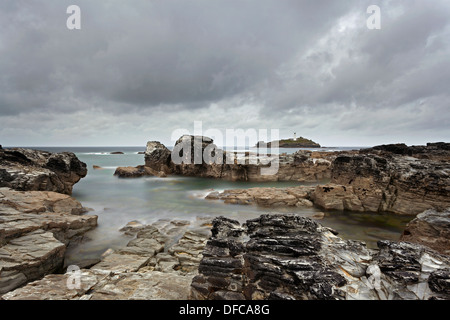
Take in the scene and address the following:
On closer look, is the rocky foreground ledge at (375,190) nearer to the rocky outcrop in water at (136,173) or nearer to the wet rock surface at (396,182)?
the wet rock surface at (396,182)

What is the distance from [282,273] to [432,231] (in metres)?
7.71

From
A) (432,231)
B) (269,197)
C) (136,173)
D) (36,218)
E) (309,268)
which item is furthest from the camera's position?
(136,173)

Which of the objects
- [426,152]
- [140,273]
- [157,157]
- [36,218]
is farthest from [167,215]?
[426,152]

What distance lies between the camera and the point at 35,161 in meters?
16.2

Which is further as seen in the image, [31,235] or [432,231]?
[432,231]

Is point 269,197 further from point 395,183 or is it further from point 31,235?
point 31,235

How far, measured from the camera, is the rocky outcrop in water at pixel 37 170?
12.8 m

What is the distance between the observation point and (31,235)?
7422 millimetres

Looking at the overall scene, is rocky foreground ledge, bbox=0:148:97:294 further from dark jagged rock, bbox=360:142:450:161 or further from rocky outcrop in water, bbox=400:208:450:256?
dark jagged rock, bbox=360:142:450:161

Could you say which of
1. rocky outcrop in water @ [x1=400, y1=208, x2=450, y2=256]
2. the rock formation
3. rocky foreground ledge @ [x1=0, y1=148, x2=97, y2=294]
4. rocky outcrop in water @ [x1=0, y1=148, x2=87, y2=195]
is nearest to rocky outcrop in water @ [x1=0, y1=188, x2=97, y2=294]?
rocky foreground ledge @ [x1=0, y1=148, x2=97, y2=294]

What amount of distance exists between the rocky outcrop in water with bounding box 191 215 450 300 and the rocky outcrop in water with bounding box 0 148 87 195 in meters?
14.6

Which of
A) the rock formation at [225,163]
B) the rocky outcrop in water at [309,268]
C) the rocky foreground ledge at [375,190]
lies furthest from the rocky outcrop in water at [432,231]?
the rock formation at [225,163]

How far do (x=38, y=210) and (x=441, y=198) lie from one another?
2210 cm
